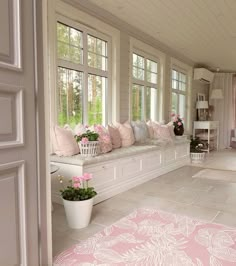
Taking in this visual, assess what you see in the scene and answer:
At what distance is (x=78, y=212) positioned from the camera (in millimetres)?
2373

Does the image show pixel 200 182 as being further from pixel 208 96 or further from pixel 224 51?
pixel 208 96

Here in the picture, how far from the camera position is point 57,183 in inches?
123

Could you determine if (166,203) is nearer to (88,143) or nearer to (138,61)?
(88,143)

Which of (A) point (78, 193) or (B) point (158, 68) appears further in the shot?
→ (B) point (158, 68)

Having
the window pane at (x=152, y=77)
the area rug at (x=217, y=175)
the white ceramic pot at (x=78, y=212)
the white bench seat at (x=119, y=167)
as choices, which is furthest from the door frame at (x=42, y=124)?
the window pane at (x=152, y=77)

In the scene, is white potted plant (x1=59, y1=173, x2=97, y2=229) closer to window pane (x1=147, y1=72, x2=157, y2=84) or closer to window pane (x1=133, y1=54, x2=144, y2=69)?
window pane (x1=133, y1=54, x2=144, y2=69)

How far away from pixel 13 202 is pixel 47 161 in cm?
33

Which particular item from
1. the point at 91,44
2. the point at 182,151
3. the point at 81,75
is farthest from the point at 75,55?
the point at 182,151

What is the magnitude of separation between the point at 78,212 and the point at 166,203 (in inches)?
47.7

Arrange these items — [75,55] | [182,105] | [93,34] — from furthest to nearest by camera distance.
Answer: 1. [182,105]
2. [93,34]
3. [75,55]

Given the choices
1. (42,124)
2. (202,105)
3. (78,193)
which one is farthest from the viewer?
(202,105)

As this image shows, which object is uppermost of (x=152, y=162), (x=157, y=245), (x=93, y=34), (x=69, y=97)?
(x=93, y=34)

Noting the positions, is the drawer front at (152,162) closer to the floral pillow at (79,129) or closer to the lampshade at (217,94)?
the floral pillow at (79,129)

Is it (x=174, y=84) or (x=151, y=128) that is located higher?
(x=174, y=84)
